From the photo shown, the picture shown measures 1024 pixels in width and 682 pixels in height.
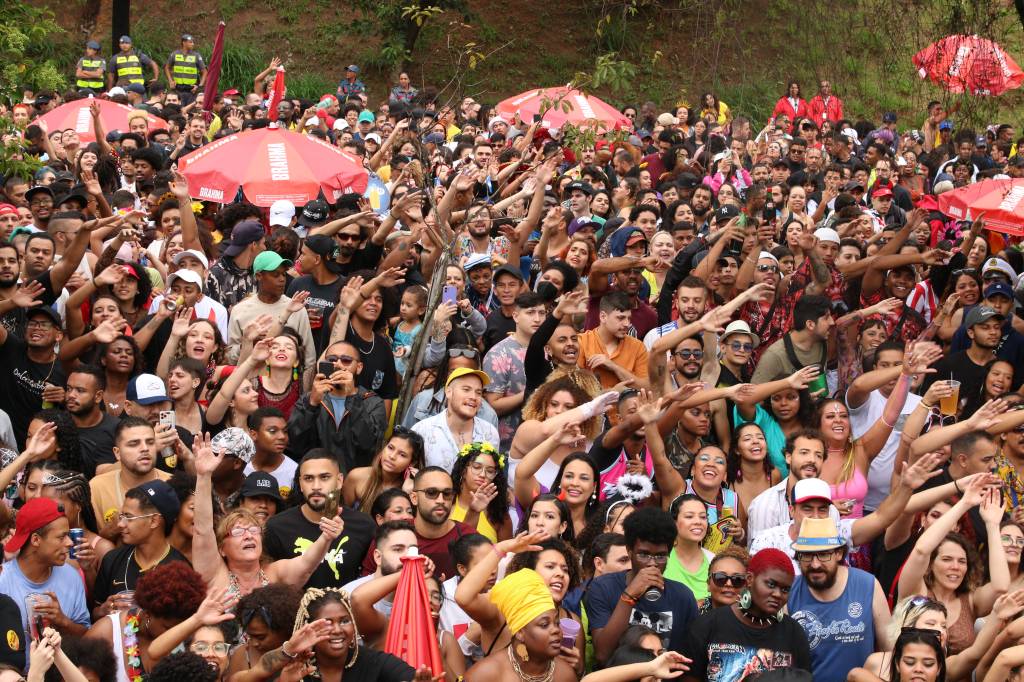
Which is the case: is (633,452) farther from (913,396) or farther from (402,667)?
(402,667)

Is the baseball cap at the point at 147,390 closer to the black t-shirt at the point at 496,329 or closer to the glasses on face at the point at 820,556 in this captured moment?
the black t-shirt at the point at 496,329

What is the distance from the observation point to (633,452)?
844cm

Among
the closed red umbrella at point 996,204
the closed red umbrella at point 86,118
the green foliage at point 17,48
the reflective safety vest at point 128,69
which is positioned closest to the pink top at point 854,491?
the closed red umbrella at point 996,204

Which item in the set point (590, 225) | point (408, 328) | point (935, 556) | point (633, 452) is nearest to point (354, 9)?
point (590, 225)

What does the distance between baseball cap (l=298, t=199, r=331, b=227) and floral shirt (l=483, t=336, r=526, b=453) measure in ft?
9.04

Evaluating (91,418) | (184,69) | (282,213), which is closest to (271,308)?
(91,418)

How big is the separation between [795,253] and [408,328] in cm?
371

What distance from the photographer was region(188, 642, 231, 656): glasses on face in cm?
593

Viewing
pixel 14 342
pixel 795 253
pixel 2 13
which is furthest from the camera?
pixel 795 253

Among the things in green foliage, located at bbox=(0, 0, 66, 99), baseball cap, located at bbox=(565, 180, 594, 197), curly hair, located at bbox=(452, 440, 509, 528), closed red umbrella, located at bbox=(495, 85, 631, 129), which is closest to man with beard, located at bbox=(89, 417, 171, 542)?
curly hair, located at bbox=(452, 440, 509, 528)

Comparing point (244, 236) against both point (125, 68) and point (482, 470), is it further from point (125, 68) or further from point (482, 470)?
point (125, 68)

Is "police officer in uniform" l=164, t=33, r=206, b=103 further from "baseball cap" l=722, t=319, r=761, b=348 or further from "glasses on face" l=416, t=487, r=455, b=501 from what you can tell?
"glasses on face" l=416, t=487, r=455, b=501

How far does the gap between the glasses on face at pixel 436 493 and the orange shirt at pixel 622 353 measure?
2.50 meters

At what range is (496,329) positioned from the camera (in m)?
10.3
